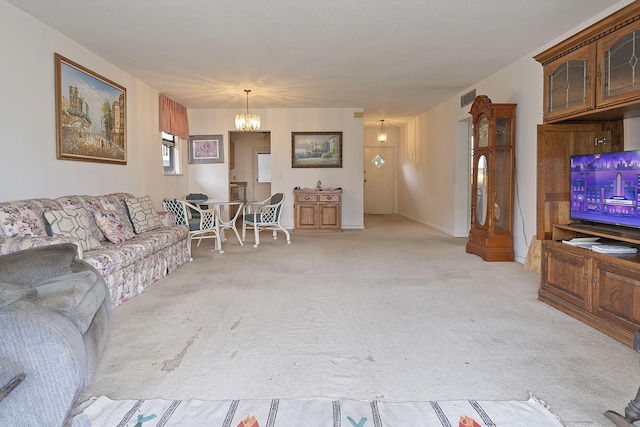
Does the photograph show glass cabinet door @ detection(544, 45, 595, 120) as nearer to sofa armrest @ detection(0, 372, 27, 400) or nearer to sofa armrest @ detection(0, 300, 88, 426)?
sofa armrest @ detection(0, 300, 88, 426)

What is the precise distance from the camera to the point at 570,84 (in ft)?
10.2

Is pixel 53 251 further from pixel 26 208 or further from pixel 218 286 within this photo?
pixel 218 286

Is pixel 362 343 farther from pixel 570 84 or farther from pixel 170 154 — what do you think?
pixel 170 154

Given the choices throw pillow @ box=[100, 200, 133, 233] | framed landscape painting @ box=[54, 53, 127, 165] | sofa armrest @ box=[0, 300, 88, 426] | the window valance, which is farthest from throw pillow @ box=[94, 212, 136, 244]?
the window valance

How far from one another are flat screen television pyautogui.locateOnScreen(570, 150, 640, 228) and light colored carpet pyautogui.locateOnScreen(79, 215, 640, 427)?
2.64 feet

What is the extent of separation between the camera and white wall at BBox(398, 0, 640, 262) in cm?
482

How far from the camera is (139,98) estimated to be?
19.5ft

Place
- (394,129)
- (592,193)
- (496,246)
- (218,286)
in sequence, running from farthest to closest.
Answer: (394,129), (496,246), (218,286), (592,193)

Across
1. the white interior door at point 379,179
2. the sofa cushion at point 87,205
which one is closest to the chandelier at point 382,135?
the white interior door at point 379,179

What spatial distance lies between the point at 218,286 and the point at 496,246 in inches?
133

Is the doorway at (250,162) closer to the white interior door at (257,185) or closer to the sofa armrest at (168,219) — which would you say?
the white interior door at (257,185)

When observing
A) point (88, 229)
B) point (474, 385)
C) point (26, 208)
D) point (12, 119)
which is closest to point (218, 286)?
point (88, 229)

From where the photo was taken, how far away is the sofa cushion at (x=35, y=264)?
2033 millimetres

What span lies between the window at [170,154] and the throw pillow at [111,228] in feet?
10.5
